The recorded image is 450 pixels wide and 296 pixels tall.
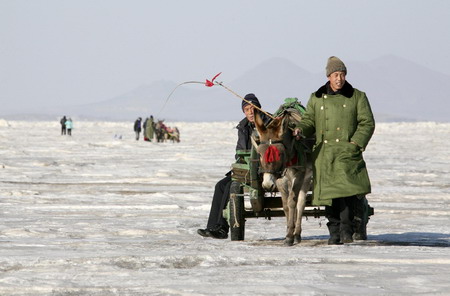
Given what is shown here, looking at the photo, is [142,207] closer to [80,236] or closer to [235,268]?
[80,236]

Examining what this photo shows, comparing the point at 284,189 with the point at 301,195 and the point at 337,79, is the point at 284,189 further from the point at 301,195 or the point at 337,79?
the point at 337,79

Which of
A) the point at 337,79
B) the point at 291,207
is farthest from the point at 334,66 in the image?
the point at 291,207

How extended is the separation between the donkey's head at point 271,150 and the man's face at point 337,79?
696 mm

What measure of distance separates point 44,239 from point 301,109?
111 inches

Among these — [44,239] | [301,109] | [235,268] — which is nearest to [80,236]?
[44,239]

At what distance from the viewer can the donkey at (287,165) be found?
7.70 m

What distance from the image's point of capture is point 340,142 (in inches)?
319

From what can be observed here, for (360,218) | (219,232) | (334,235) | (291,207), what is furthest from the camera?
(219,232)

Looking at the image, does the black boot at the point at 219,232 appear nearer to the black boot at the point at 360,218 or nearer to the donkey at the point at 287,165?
the donkey at the point at 287,165

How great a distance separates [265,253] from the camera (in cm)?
742

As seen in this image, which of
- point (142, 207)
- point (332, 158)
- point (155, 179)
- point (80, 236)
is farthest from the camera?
point (155, 179)

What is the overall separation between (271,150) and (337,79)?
103 centimetres

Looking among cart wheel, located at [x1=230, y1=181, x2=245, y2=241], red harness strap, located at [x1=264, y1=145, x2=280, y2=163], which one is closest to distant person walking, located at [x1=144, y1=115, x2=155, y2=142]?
cart wheel, located at [x1=230, y1=181, x2=245, y2=241]

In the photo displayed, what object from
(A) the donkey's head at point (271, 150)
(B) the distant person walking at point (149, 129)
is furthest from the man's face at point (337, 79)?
(B) the distant person walking at point (149, 129)
